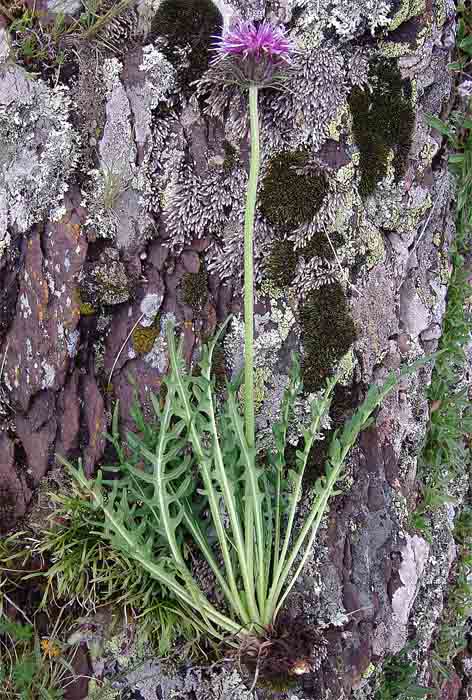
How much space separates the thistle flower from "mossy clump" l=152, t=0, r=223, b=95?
0.93 feet

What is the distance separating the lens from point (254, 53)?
182cm

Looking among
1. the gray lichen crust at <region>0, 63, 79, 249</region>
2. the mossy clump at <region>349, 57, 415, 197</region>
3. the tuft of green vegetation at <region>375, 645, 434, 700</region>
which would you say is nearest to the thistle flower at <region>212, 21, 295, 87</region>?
the mossy clump at <region>349, 57, 415, 197</region>

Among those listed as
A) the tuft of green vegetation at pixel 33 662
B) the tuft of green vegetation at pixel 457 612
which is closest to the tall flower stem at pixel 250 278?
the tuft of green vegetation at pixel 33 662

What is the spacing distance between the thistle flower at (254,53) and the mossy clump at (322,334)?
0.73m

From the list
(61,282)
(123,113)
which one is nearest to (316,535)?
(61,282)

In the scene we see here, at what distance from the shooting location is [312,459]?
219cm

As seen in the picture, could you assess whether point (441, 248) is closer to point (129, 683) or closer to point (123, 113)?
point (123, 113)

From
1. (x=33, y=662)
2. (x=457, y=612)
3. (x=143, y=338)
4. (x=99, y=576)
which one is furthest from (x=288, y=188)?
(x=457, y=612)

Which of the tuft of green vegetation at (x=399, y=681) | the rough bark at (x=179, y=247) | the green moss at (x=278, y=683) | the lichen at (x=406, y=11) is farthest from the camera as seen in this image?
the tuft of green vegetation at (x=399, y=681)

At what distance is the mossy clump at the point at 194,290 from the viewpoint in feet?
7.20

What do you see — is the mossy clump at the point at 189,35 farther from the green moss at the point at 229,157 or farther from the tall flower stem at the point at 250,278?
the tall flower stem at the point at 250,278

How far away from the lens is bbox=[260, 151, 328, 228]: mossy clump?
221 centimetres

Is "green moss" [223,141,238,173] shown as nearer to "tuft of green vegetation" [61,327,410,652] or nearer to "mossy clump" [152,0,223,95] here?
"mossy clump" [152,0,223,95]

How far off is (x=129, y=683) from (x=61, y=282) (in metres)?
1.29
